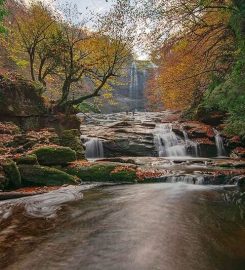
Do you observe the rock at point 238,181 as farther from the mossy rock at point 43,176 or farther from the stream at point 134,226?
the mossy rock at point 43,176

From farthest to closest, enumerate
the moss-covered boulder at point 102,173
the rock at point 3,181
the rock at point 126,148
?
the rock at point 126,148 → the moss-covered boulder at point 102,173 → the rock at point 3,181

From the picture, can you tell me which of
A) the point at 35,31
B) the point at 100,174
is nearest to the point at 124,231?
→ the point at 100,174

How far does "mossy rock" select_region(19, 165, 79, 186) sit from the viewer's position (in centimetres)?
1130

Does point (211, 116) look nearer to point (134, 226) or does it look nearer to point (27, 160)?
point (27, 160)

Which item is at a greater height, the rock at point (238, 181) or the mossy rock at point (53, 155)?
the mossy rock at point (53, 155)

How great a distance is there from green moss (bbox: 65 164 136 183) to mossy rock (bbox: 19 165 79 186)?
0.78 m

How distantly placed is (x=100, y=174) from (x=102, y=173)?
99 mm

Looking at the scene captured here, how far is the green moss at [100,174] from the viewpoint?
12.7 meters

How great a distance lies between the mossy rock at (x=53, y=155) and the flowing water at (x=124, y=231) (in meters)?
2.93

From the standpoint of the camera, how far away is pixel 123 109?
180 ft

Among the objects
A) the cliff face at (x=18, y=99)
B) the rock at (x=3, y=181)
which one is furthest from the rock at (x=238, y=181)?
the cliff face at (x=18, y=99)

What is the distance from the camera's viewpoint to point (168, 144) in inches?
866

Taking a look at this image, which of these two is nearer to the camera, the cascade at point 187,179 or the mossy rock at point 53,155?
the cascade at point 187,179

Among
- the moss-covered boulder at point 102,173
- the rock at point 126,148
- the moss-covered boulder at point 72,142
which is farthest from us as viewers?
the rock at point 126,148
